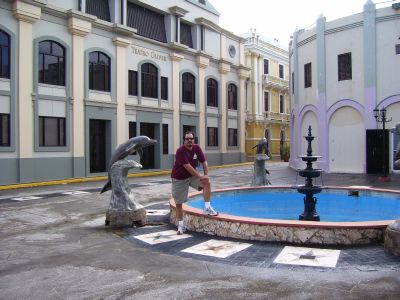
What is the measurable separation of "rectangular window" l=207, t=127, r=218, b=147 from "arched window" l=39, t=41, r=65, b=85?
12.5 m

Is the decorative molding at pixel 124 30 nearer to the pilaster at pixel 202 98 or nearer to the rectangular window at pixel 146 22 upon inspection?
the rectangular window at pixel 146 22

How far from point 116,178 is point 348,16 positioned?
18.3 m

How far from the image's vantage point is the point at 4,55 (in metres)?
18.1

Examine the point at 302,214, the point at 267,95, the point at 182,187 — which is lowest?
the point at 302,214

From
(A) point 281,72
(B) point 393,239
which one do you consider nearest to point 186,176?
(B) point 393,239

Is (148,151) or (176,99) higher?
(176,99)

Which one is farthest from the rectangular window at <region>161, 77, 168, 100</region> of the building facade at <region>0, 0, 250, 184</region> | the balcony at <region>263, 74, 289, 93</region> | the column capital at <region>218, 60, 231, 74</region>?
the balcony at <region>263, 74, 289, 93</region>

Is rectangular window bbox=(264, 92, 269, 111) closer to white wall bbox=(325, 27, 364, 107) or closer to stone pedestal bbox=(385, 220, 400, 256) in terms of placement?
white wall bbox=(325, 27, 364, 107)

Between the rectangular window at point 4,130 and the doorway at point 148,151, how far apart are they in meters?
8.67

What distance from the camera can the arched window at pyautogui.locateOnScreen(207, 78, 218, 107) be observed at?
30.5 meters

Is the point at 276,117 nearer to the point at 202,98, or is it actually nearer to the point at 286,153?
the point at 286,153

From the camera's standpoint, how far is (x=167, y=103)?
26.7 metres

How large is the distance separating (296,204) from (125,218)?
5.31 m

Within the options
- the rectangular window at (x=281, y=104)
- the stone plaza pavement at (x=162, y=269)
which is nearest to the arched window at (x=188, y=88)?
the rectangular window at (x=281, y=104)
